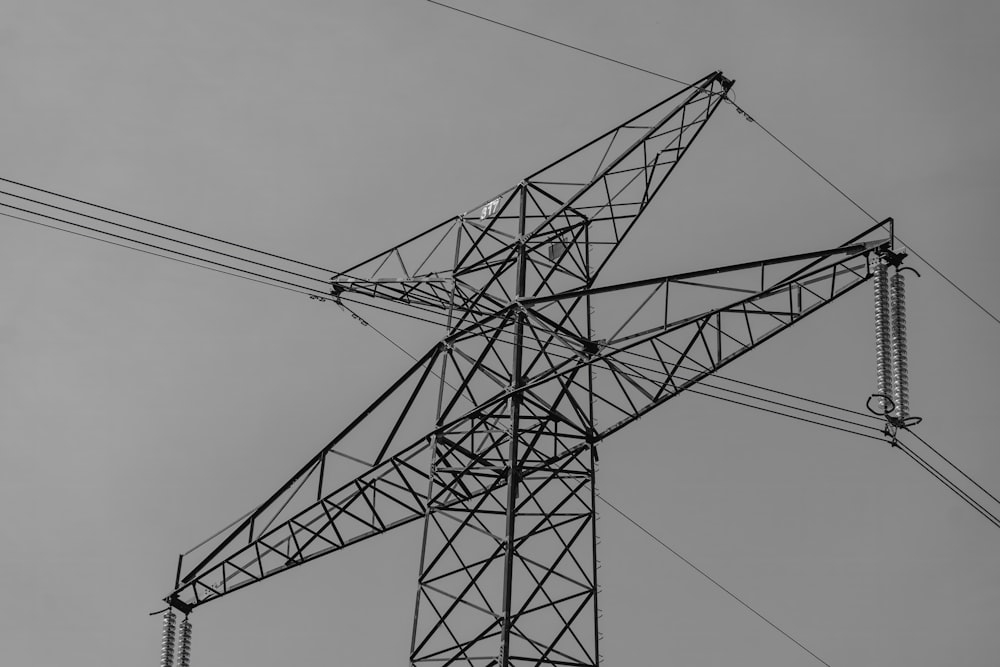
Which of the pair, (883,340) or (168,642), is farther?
→ (168,642)

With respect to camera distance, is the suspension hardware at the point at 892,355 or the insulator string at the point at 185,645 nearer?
the suspension hardware at the point at 892,355

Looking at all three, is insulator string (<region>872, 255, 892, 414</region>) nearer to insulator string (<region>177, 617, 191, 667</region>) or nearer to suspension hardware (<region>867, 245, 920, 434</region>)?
suspension hardware (<region>867, 245, 920, 434</region>)

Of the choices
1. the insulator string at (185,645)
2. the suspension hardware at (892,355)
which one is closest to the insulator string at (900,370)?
the suspension hardware at (892,355)

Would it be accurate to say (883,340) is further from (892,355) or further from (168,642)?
(168,642)

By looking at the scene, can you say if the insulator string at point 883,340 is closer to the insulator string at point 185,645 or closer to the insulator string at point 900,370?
the insulator string at point 900,370

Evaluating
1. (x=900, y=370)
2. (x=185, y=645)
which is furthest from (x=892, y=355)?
(x=185, y=645)

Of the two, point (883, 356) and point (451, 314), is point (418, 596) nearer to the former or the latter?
point (451, 314)

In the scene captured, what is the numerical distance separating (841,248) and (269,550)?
42.3 feet

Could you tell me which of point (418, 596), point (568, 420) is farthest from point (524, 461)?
point (418, 596)

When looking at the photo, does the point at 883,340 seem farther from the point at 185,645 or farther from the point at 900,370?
the point at 185,645

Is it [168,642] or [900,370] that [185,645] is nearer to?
A: [168,642]

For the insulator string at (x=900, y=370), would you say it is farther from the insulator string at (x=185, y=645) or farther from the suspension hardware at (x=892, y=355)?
the insulator string at (x=185, y=645)

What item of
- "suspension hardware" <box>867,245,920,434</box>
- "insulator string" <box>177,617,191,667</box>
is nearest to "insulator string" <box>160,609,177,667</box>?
"insulator string" <box>177,617,191,667</box>

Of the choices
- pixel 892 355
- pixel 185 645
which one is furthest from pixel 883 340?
pixel 185 645
